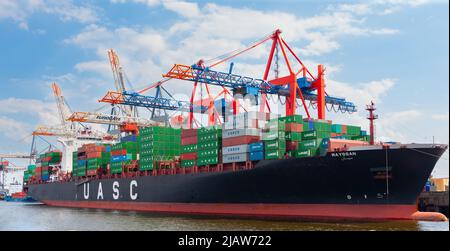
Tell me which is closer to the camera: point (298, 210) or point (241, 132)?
point (298, 210)

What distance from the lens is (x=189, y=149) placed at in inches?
1564

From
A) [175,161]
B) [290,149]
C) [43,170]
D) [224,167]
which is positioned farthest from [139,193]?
[43,170]

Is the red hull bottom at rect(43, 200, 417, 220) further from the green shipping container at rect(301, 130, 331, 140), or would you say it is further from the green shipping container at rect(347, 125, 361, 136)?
the green shipping container at rect(347, 125, 361, 136)

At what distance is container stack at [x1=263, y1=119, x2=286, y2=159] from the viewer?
31.3 meters

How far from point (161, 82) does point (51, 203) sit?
2504 cm

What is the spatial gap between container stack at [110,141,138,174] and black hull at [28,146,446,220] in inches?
432

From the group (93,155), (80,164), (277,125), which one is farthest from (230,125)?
(80,164)

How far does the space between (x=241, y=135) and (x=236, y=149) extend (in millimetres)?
1160

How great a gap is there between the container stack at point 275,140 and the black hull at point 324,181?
0.70 meters

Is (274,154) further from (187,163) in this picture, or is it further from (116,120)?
(116,120)

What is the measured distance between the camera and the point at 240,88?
3925 centimetres

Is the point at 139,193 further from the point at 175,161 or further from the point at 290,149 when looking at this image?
the point at 290,149

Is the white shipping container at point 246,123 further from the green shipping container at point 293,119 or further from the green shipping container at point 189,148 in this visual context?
the green shipping container at point 189,148

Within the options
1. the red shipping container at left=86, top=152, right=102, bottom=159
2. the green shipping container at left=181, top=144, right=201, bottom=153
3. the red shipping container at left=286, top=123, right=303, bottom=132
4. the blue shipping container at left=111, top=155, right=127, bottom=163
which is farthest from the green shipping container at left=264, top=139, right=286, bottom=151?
the red shipping container at left=86, top=152, right=102, bottom=159
